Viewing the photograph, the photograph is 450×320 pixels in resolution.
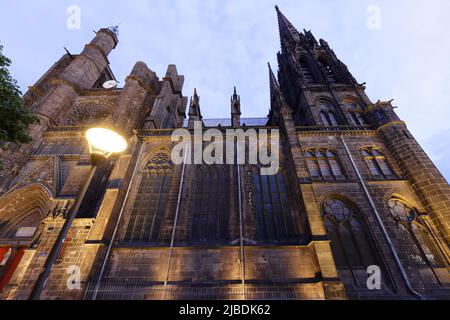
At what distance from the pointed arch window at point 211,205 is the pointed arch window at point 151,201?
1.71m

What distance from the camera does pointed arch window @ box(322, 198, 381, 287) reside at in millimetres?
8352

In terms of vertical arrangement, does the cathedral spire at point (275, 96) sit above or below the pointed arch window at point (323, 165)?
above

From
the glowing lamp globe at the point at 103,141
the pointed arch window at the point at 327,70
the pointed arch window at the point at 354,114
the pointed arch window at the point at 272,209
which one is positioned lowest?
the glowing lamp globe at the point at 103,141

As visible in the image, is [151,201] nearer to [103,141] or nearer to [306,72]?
[103,141]

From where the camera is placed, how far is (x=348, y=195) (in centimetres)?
1032

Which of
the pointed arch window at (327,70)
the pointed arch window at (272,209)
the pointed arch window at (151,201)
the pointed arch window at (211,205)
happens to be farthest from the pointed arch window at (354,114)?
the pointed arch window at (151,201)

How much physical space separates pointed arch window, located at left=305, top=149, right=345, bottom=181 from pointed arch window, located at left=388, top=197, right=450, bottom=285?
286 centimetres

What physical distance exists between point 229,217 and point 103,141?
23.1 feet

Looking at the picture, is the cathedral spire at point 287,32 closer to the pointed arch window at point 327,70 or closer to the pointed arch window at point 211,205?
the pointed arch window at point 327,70

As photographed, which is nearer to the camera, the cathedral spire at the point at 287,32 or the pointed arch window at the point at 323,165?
the pointed arch window at the point at 323,165

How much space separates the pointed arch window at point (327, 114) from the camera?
15.6m

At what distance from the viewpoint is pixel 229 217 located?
9625 millimetres

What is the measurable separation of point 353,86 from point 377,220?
1312 centimetres
